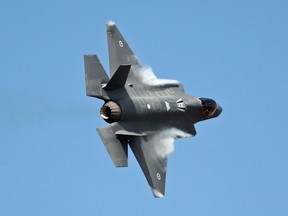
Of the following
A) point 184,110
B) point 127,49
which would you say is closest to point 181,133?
point 184,110

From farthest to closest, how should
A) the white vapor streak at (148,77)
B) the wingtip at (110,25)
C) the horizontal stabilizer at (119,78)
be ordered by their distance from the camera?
the wingtip at (110,25)
the white vapor streak at (148,77)
the horizontal stabilizer at (119,78)

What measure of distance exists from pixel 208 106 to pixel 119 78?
6086 millimetres

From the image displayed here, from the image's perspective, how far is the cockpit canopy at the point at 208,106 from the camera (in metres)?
45.3

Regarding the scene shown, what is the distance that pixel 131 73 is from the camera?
141 ft

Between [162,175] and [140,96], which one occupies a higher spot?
[140,96]

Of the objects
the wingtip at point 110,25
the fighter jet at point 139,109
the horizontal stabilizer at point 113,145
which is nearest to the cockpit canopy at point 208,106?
the fighter jet at point 139,109

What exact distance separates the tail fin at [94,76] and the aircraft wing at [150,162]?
8.07 feet

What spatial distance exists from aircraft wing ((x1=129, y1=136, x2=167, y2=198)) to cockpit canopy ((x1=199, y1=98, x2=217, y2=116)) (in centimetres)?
368

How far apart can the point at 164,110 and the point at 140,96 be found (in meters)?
1.19

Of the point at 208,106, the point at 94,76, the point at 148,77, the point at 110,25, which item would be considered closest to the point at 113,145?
the point at 94,76

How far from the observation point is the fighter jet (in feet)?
133

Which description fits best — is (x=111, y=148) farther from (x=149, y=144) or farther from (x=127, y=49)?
(x=127, y=49)

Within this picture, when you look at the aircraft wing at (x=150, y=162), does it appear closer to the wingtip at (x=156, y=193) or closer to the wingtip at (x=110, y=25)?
the wingtip at (x=156, y=193)

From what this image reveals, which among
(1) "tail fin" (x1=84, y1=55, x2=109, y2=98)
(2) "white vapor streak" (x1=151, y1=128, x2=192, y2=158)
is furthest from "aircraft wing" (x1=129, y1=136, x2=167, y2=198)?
(1) "tail fin" (x1=84, y1=55, x2=109, y2=98)
